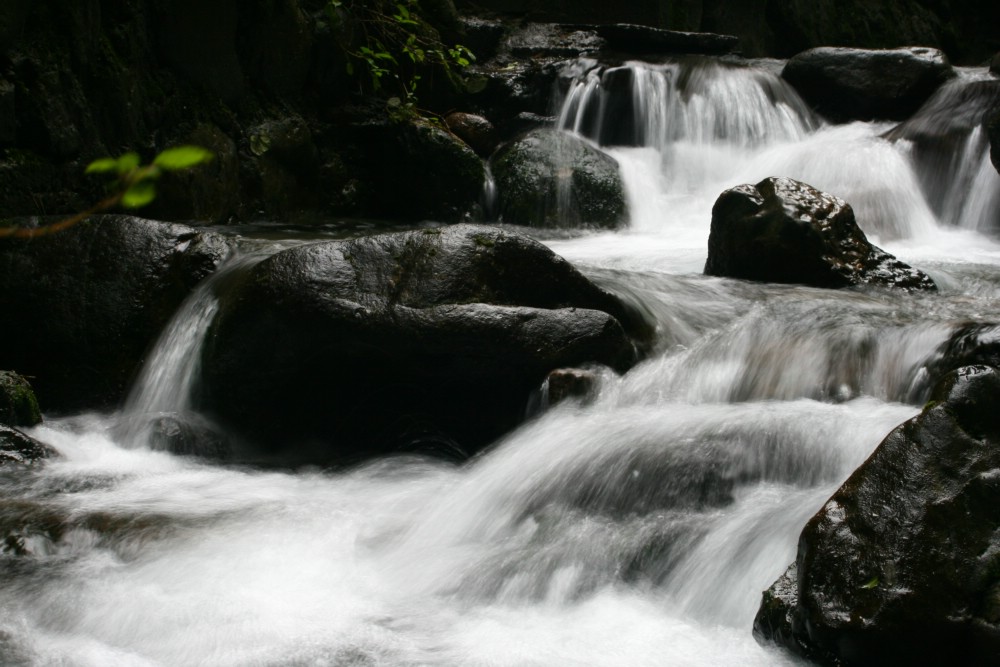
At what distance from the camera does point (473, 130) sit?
9.71 meters

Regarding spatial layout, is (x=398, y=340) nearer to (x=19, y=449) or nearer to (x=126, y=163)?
(x=19, y=449)

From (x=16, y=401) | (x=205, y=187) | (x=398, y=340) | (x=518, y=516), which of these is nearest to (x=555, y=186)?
(x=205, y=187)

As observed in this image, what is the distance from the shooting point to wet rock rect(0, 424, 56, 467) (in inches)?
163

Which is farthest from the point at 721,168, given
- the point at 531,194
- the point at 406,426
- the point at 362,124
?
the point at 406,426

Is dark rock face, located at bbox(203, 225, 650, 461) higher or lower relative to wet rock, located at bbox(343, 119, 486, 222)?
lower

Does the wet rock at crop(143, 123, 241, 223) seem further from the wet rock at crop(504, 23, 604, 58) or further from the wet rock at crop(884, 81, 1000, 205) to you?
the wet rock at crop(884, 81, 1000, 205)

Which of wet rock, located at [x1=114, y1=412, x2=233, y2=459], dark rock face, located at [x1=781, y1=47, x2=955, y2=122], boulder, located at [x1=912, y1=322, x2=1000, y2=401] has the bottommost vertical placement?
wet rock, located at [x1=114, y1=412, x2=233, y2=459]

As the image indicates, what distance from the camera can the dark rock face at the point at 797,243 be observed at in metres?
5.93

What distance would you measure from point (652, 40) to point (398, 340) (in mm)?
8265

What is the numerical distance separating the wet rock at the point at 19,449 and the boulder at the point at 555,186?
17.6ft

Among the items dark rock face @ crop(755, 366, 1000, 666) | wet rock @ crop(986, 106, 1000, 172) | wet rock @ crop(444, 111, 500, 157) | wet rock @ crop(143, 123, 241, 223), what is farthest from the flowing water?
wet rock @ crop(444, 111, 500, 157)

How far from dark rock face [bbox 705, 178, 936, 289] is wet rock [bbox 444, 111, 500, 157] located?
4.01m

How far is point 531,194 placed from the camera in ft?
29.1

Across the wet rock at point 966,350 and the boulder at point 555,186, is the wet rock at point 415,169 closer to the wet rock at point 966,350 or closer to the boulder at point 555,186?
the boulder at point 555,186
